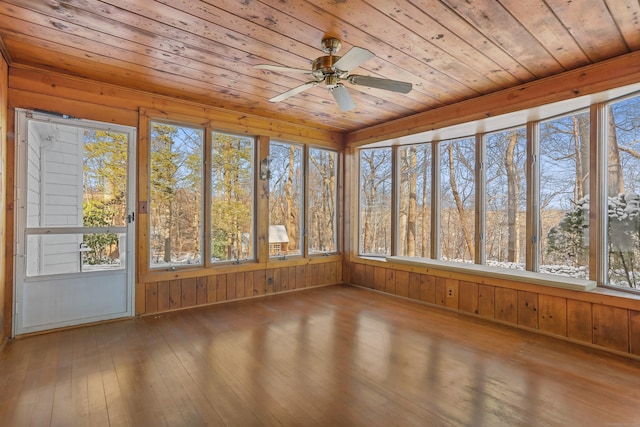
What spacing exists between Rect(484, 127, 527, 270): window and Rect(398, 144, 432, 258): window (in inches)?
32.1

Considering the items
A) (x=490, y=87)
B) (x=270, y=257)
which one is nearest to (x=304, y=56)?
(x=490, y=87)

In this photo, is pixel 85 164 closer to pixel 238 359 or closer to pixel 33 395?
pixel 33 395

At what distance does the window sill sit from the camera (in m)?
3.04

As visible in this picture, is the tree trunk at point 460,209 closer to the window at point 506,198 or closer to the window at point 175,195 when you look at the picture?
the window at point 506,198

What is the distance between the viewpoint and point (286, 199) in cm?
500

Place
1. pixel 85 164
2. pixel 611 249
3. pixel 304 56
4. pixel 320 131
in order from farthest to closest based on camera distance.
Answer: pixel 320 131, pixel 85 164, pixel 611 249, pixel 304 56

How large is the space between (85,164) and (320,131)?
319 centimetres

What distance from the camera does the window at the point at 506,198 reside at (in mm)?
3762

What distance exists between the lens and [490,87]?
3.49 metres

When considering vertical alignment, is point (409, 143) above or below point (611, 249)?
above

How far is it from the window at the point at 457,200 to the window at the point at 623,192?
1.39m

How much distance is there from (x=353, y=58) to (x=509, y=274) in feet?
9.14

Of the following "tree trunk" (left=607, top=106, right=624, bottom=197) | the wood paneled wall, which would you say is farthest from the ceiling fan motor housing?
the wood paneled wall

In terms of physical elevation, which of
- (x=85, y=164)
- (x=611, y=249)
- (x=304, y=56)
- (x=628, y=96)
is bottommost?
(x=611, y=249)
